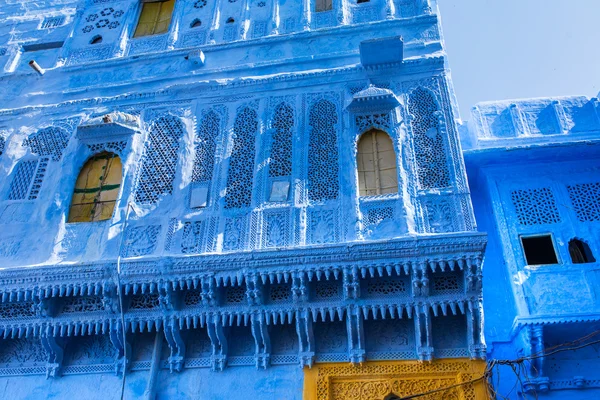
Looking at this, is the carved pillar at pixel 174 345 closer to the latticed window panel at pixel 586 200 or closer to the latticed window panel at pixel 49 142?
the latticed window panel at pixel 49 142

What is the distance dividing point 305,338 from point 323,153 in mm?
2331

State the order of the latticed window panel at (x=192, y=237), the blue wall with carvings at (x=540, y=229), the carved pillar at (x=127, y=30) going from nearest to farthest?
1. the blue wall with carvings at (x=540, y=229)
2. the latticed window panel at (x=192, y=237)
3. the carved pillar at (x=127, y=30)

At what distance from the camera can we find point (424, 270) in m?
5.84

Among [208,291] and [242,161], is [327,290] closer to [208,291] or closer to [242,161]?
[208,291]

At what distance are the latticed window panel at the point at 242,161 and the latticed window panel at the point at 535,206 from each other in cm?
344

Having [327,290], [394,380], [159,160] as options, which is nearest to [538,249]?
[394,380]

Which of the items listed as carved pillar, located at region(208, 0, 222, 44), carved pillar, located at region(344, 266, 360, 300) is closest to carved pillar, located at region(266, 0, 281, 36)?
carved pillar, located at region(208, 0, 222, 44)

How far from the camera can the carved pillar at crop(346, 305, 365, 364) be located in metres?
6.07

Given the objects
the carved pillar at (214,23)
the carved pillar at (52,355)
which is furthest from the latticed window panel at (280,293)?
the carved pillar at (214,23)

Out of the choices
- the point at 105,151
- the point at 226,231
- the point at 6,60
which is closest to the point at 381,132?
the point at 226,231

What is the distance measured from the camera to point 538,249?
726 cm

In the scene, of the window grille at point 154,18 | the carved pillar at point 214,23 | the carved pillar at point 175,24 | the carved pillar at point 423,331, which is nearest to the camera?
the carved pillar at point 423,331

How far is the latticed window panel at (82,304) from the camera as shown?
6.63 metres

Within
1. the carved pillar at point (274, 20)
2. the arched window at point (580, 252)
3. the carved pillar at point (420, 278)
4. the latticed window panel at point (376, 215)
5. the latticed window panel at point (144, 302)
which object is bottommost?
the carved pillar at point (420, 278)
